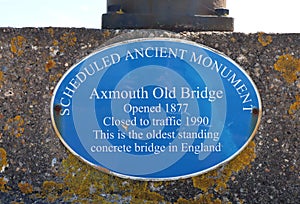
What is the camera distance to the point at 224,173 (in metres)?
2.95

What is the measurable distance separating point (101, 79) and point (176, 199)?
72 cm

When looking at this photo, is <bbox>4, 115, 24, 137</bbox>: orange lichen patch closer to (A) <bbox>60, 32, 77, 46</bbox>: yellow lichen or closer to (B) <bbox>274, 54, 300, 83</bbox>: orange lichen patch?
(A) <bbox>60, 32, 77, 46</bbox>: yellow lichen

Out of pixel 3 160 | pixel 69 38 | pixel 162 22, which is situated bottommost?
pixel 3 160

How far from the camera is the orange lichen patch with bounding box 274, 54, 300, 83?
2.96 meters

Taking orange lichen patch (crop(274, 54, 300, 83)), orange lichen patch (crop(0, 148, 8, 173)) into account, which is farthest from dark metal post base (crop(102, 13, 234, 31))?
orange lichen patch (crop(0, 148, 8, 173))

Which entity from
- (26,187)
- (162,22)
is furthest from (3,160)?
(162,22)

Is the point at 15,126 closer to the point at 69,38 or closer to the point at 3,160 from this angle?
the point at 3,160

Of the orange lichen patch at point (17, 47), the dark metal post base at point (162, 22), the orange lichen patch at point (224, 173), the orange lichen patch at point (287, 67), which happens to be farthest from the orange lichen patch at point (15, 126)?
the orange lichen patch at point (287, 67)

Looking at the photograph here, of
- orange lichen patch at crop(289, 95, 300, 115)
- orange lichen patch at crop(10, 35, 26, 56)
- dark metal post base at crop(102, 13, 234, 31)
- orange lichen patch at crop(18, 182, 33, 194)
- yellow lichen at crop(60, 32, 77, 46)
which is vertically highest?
dark metal post base at crop(102, 13, 234, 31)

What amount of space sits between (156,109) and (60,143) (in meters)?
0.52

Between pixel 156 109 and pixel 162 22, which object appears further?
pixel 162 22

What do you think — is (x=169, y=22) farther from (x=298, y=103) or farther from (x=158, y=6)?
(x=298, y=103)

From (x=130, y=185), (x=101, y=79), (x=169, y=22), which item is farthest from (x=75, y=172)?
(x=169, y=22)

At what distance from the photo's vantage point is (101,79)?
2896mm
